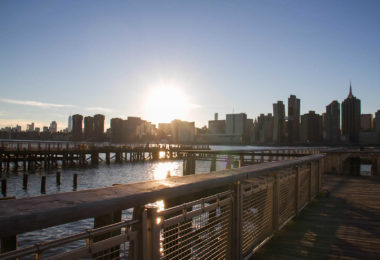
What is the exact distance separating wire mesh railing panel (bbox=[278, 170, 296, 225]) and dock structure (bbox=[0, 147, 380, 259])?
22mm

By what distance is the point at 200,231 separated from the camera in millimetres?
3408

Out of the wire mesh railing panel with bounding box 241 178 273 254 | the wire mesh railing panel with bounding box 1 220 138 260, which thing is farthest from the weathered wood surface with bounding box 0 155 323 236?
the wire mesh railing panel with bounding box 241 178 273 254

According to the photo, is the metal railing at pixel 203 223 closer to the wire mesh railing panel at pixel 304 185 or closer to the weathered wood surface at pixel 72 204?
the weathered wood surface at pixel 72 204

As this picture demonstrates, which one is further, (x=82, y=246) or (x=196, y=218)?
(x=196, y=218)

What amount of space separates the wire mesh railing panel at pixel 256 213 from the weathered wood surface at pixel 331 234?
0.28 m

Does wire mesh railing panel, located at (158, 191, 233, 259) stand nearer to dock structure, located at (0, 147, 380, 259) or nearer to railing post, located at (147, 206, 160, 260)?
dock structure, located at (0, 147, 380, 259)

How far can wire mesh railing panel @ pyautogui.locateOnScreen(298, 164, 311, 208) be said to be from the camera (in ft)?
27.7

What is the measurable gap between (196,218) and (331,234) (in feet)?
14.2

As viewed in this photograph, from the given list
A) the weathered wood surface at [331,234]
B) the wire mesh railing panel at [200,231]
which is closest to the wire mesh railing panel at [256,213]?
the weathered wood surface at [331,234]

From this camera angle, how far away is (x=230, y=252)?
13.4 ft

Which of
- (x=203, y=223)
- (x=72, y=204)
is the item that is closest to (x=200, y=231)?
(x=203, y=223)

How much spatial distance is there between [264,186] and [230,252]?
1.64 meters

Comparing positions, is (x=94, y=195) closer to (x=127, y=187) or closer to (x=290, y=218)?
(x=127, y=187)

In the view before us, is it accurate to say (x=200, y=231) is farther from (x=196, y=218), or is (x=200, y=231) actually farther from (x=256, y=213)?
(x=256, y=213)
